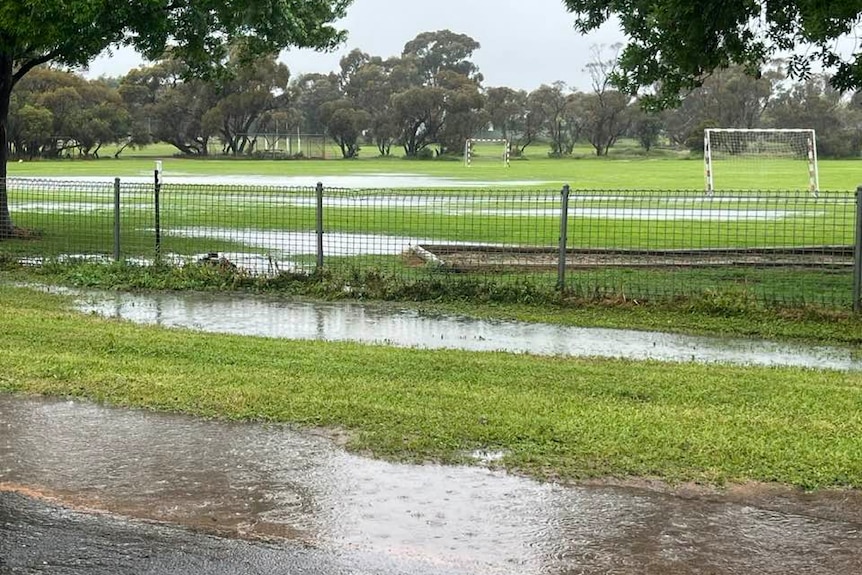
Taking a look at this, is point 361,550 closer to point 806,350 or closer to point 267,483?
point 267,483

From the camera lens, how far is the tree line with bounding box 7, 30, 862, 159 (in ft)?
282

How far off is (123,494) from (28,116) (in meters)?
80.9

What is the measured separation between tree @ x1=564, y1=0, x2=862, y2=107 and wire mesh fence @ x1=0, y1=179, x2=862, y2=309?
1.70 m

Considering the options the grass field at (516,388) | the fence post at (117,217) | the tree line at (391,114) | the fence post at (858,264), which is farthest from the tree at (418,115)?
the fence post at (858,264)

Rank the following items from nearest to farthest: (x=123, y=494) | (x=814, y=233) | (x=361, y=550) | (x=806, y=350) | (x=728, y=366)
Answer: (x=361, y=550), (x=123, y=494), (x=728, y=366), (x=806, y=350), (x=814, y=233)

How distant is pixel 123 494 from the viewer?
5.04 meters

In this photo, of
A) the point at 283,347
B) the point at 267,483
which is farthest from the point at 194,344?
the point at 267,483

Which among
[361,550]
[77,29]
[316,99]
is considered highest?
[316,99]

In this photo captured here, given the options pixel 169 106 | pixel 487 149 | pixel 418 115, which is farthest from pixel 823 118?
pixel 169 106

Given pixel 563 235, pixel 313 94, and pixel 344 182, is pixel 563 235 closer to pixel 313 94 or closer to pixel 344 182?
pixel 344 182

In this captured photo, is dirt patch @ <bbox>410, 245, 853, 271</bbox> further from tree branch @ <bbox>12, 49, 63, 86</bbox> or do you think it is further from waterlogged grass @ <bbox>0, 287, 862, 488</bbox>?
tree branch @ <bbox>12, 49, 63, 86</bbox>

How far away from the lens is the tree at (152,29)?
49.3ft

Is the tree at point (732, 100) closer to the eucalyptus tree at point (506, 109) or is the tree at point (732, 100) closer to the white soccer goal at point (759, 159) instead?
the eucalyptus tree at point (506, 109)

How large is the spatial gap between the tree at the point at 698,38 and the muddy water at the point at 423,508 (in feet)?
28.3
